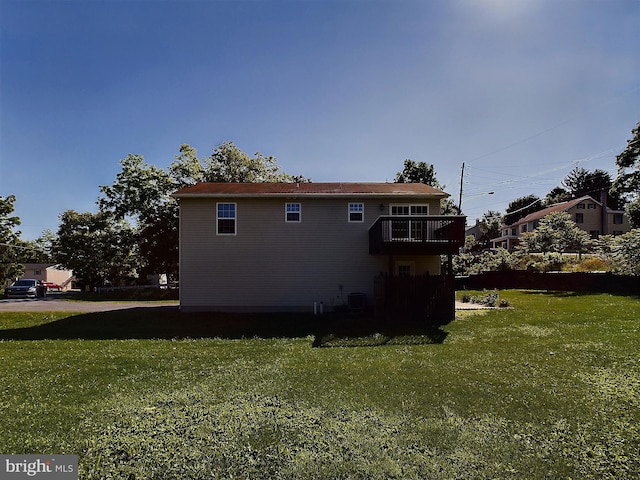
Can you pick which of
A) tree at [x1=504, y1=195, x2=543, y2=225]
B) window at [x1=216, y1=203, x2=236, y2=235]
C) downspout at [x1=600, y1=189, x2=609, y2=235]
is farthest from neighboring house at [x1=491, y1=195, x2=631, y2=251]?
window at [x1=216, y1=203, x2=236, y2=235]

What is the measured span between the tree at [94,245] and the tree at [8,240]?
3.35m

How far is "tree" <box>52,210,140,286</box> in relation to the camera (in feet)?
116

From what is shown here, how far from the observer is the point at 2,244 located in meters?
33.5

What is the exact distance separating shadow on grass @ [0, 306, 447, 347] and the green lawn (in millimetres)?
559

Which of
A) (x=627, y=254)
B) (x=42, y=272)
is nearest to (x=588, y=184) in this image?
(x=627, y=254)

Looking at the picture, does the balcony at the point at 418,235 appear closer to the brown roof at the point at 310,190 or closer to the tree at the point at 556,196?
the brown roof at the point at 310,190

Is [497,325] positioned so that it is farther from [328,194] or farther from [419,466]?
[419,466]

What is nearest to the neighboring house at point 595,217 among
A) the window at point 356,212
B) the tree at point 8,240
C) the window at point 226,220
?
the window at point 356,212

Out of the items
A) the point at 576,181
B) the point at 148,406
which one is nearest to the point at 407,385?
the point at 148,406

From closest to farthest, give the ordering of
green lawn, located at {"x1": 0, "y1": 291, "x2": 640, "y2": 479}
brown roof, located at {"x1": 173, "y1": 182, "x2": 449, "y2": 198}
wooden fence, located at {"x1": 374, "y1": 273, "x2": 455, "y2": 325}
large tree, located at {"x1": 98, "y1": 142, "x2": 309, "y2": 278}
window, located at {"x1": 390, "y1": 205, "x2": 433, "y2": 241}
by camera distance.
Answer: green lawn, located at {"x1": 0, "y1": 291, "x2": 640, "y2": 479}
wooden fence, located at {"x1": 374, "y1": 273, "x2": 455, "y2": 325}
window, located at {"x1": 390, "y1": 205, "x2": 433, "y2": 241}
brown roof, located at {"x1": 173, "y1": 182, "x2": 449, "y2": 198}
large tree, located at {"x1": 98, "y1": 142, "x2": 309, "y2": 278}

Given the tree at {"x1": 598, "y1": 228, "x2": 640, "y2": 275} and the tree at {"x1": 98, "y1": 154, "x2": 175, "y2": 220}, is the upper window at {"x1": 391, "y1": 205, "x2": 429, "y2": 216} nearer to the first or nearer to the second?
the tree at {"x1": 598, "y1": 228, "x2": 640, "y2": 275}

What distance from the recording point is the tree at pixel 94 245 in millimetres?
35500

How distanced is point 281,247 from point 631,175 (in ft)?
90.2

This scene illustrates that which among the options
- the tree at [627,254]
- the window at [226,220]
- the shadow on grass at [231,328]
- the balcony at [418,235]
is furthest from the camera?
the tree at [627,254]
